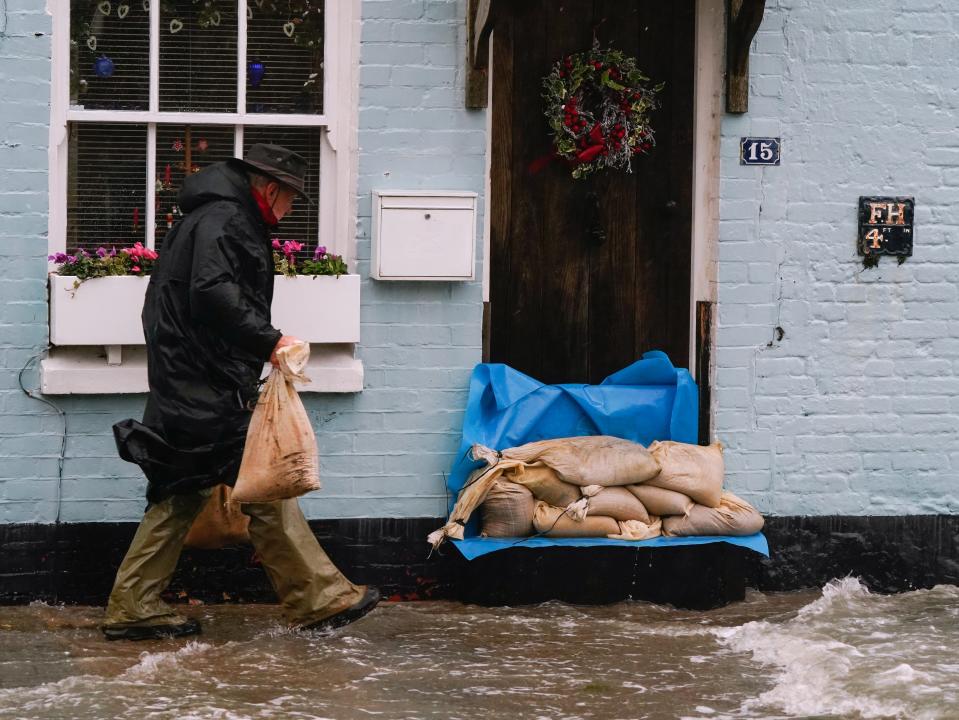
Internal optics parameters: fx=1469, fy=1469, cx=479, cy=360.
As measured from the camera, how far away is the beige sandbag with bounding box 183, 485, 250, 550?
6027 millimetres

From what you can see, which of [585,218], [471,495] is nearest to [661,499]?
[471,495]

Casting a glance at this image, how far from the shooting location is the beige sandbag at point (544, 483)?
643cm

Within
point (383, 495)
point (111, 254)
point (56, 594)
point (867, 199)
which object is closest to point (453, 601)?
point (383, 495)

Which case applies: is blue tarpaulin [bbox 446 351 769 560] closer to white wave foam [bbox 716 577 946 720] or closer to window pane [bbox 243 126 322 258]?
white wave foam [bbox 716 577 946 720]

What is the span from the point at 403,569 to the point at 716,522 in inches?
56.6

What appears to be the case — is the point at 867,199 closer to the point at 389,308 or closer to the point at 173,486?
the point at 389,308

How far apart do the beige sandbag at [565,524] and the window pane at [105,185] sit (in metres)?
2.18

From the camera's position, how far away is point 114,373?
6.32 metres

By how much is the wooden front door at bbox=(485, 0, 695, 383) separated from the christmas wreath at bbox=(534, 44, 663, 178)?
0.08 m

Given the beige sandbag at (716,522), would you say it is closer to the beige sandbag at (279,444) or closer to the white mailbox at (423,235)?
the white mailbox at (423,235)

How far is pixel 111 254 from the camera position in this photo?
6.34m

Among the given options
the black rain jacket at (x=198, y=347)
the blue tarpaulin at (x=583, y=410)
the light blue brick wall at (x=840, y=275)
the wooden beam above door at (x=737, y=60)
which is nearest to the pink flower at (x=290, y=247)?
the black rain jacket at (x=198, y=347)

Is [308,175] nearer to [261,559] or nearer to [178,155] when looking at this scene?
[178,155]

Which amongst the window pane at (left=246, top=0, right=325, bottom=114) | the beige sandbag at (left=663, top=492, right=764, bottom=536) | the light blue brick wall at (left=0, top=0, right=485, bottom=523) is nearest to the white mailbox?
the light blue brick wall at (left=0, top=0, right=485, bottom=523)
